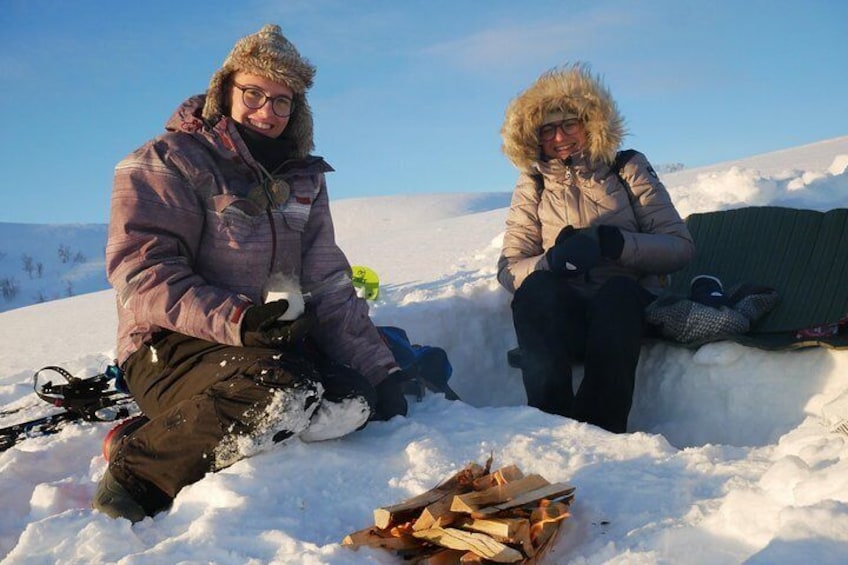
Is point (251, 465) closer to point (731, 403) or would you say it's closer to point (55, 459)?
point (55, 459)

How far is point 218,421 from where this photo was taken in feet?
8.14

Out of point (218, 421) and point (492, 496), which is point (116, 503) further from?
point (492, 496)

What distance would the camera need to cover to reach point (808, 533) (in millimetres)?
1581

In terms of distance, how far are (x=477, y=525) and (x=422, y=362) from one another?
1.93 m

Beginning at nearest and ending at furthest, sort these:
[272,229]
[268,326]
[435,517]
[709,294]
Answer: [435,517] < [268,326] < [272,229] < [709,294]

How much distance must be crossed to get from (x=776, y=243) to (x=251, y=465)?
11.3ft

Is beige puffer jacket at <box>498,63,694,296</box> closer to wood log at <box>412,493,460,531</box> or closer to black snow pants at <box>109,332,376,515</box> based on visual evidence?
black snow pants at <box>109,332,376,515</box>

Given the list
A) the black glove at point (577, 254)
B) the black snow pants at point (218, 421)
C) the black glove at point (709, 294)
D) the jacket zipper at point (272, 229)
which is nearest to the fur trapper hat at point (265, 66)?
the jacket zipper at point (272, 229)

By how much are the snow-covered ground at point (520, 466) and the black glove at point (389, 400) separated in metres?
0.12

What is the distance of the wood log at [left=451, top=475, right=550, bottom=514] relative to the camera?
6.51 feet

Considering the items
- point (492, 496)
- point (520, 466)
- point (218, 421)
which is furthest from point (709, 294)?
point (218, 421)

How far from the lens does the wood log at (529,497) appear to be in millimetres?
1973

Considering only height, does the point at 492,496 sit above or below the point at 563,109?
below

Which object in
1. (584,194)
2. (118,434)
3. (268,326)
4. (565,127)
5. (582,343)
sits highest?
(565,127)
